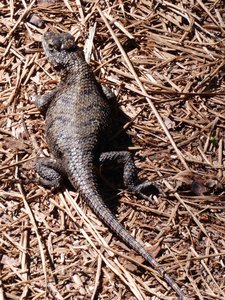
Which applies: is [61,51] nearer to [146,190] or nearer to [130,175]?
[130,175]

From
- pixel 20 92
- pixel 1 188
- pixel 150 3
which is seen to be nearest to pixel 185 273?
pixel 1 188

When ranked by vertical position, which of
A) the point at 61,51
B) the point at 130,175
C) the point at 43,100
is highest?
the point at 61,51

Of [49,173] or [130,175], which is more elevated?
[49,173]

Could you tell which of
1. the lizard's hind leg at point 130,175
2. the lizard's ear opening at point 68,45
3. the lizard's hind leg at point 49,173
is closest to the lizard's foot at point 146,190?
the lizard's hind leg at point 130,175

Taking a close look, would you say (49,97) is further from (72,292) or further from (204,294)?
(204,294)

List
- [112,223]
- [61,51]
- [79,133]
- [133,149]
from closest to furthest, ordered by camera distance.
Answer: [112,223]
[79,133]
[133,149]
[61,51]

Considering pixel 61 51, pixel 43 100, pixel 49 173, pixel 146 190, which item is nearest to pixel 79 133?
pixel 49 173

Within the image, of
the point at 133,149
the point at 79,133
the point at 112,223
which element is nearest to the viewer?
the point at 112,223
